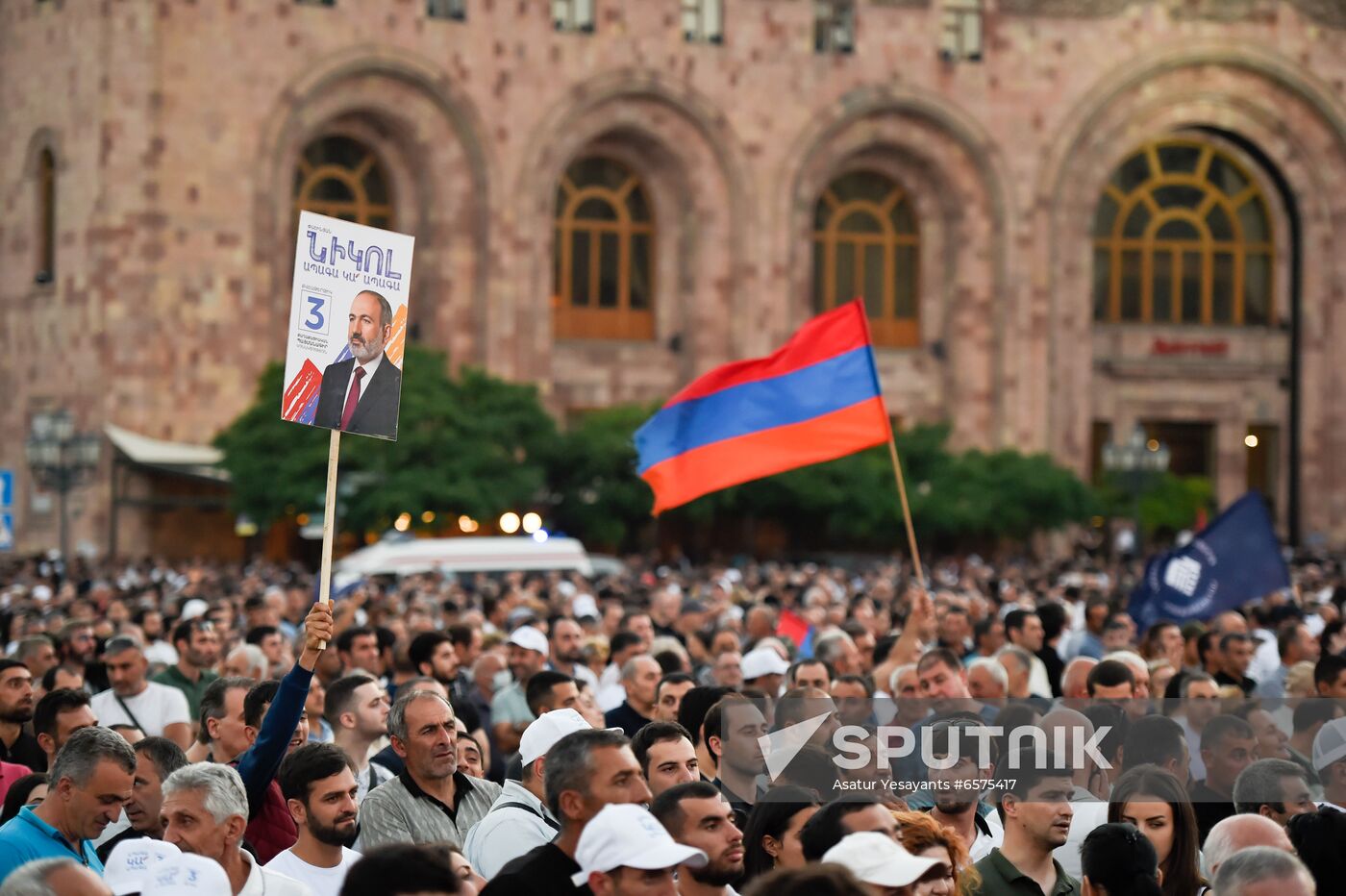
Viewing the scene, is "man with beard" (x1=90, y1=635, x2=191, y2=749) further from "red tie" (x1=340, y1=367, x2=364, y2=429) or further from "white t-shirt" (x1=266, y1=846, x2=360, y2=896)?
"white t-shirt" (x1=266, y1=846, x2=360, y2=896)

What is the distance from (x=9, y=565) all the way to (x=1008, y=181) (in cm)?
2347

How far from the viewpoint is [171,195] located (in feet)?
139

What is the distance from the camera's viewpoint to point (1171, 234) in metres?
50.1

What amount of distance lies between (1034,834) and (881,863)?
187 centimetres

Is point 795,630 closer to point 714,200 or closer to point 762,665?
point 762,665

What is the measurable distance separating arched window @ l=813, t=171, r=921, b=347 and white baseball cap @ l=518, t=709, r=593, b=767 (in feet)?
132

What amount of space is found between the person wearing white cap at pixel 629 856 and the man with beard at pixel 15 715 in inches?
210

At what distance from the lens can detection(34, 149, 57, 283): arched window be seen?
4450 cm

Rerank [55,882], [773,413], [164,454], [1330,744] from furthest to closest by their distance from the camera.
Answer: [164,454]
[773,413]
[1330,744]
[55,882]

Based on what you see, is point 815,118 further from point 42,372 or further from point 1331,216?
point 42,372

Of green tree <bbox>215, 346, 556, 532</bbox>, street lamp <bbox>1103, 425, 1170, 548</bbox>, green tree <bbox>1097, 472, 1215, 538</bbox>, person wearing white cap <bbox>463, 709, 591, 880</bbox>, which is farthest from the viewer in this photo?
green tree <bbox>1097, 472, 1215, 538</bbox>

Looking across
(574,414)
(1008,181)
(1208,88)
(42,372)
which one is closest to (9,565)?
(42,372)

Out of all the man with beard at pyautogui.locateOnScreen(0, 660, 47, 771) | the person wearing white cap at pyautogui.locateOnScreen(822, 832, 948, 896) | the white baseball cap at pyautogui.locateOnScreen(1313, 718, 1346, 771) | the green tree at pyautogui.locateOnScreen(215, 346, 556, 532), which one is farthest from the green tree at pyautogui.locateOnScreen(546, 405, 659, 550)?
the person wearing white cap at pyautogui.locateOnScreen(822, 832, 948, 896)

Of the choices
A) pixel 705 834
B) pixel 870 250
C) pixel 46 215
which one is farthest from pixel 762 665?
pixel 870 250
